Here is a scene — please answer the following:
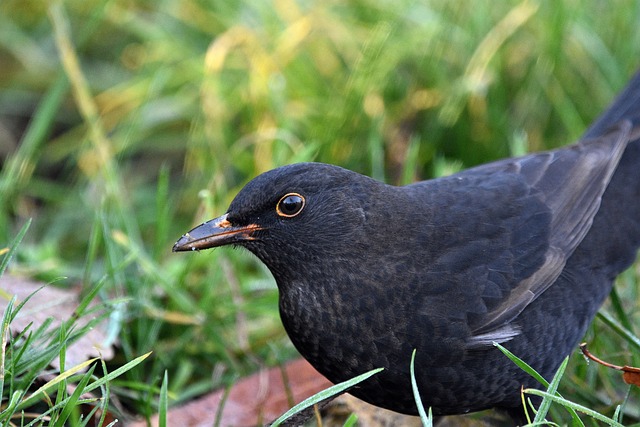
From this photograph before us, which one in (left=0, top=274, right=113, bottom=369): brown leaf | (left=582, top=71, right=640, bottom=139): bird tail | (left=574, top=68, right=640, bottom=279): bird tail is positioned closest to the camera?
(left=0, top=274, right=113, bottom=369): brown leaf

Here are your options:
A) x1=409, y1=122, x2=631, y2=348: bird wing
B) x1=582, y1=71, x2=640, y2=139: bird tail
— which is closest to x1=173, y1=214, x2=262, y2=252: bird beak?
x1=409, y1=122, x2=631, y2=348: bird wing

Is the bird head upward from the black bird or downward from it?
upward

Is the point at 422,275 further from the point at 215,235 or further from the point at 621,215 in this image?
the point at 621,215

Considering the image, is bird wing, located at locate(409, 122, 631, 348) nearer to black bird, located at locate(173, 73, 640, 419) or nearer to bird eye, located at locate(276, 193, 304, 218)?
black bird, located at locate(173, 73, 640, 419)

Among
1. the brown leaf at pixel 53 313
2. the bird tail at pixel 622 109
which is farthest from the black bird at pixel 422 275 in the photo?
the bird tail at pixel 622 109

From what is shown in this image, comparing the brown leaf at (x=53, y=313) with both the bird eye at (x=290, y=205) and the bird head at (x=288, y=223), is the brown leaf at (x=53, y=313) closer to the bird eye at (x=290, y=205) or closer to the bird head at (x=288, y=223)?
the bird head at (x=288, y=223)

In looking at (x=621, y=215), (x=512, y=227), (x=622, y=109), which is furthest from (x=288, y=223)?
(x=622, y=109)

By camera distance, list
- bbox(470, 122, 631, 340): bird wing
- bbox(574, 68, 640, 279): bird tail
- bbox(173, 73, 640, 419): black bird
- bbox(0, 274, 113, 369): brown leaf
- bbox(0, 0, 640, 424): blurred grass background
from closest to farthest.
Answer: bbox(173, 73, 640, 419): black bird
bbox(0, 274, 113, 369): brown leaf
bbox(470, 122, 631, 340): bird wing
bbox(574, 68, 640, 279): bird tail
bbox(0, 0, 640, 424): blurred grass background
